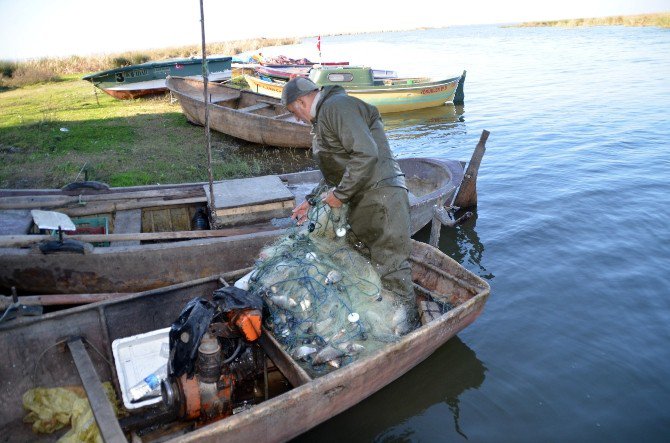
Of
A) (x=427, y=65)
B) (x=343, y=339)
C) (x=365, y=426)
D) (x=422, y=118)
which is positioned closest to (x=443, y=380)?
(x=365, y=426)

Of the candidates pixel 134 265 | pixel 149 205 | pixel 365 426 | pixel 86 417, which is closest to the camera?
pixel 86 417

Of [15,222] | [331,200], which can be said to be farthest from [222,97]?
[331,200]

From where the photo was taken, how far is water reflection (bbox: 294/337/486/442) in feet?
14.9

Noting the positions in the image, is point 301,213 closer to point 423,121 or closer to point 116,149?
point 116,149

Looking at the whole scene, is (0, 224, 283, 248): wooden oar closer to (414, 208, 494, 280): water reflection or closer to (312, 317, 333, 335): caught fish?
(312, 317, 333, 335): caught fish

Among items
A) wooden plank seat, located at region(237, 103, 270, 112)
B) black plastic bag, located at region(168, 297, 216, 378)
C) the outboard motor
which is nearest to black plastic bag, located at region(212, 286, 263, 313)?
the outboard motor

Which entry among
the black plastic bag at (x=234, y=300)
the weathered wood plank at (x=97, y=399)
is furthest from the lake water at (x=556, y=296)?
the weathered wood plank at (x=97, y=399)

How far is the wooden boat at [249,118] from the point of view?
11859 mm

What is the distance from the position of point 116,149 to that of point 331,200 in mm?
9628

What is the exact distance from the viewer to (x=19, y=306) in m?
3.90

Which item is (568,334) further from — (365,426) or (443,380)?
(365,426)

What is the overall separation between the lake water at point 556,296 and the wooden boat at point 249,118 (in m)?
3.94

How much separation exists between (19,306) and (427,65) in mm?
31126

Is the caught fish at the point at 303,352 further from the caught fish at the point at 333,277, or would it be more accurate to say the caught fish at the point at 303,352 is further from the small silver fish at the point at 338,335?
the caught fish at the point at 333,277
